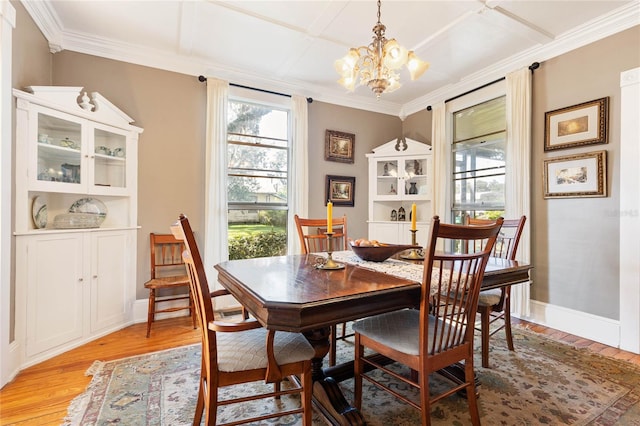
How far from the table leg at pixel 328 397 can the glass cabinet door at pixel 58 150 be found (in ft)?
8.09

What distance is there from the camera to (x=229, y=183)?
146 inches

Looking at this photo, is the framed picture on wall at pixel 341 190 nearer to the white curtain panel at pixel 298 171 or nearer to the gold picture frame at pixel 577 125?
the white curtain panel at pixel 298 171

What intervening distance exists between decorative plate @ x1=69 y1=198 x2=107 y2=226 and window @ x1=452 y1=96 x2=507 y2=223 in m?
4.08

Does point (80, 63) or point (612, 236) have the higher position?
point (80, 63)

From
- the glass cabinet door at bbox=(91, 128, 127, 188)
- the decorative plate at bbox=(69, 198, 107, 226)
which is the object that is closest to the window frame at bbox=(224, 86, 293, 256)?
the glass cabinet door at bbox=(91, 128, 127, 188)

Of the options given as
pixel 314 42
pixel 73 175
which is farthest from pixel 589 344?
pixel 73 175

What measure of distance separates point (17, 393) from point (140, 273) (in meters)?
1.38

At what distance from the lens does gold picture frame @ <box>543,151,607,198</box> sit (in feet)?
8.75

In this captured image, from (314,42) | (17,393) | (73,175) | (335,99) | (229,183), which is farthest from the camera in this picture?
(335,99)

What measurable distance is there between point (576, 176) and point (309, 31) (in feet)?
9.42

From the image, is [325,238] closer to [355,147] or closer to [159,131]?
[355,147]

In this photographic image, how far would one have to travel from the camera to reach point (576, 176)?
111 inches

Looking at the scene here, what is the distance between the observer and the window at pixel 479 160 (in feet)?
11.6

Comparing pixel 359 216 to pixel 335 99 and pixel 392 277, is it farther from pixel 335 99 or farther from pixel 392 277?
pixel 392 277
